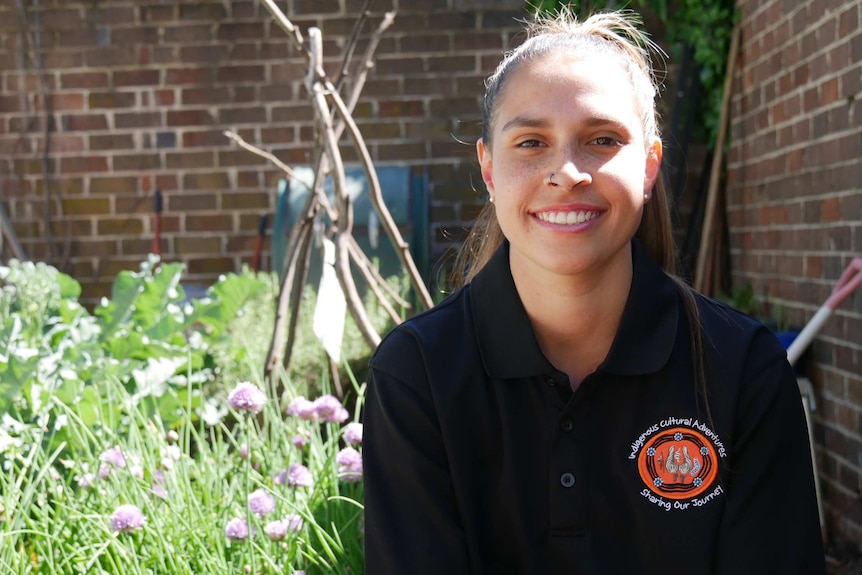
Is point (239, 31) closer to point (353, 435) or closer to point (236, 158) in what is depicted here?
point (236, 158)

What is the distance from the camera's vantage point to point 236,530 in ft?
5.45

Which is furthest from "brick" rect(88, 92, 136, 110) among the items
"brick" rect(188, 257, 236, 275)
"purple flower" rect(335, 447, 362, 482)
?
"purple flower" rect(335, 447, 362, 482)

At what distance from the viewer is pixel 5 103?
488 centimetres

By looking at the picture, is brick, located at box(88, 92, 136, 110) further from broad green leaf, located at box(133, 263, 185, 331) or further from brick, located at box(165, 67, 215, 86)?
broad green leaf, located at box(133, 263, 185, 331)

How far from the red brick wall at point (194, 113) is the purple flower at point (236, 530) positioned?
304 centimetres

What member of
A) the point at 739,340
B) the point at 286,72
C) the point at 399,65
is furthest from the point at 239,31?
the point at 739,340

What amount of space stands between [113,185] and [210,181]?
0.48 metres

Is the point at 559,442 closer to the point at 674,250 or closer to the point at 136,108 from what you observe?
the point at 674,250

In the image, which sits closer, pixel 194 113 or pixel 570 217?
pixel 570 217

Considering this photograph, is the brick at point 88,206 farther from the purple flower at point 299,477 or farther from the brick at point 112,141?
the purple flower at point 299,477

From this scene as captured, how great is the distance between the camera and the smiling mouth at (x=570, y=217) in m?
1.40

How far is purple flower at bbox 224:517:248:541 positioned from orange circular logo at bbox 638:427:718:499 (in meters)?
0.67

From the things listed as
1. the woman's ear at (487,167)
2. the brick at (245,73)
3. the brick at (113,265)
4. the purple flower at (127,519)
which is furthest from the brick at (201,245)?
the woman's ear at (487,167)

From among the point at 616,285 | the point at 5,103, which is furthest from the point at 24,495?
the point at 5,103
